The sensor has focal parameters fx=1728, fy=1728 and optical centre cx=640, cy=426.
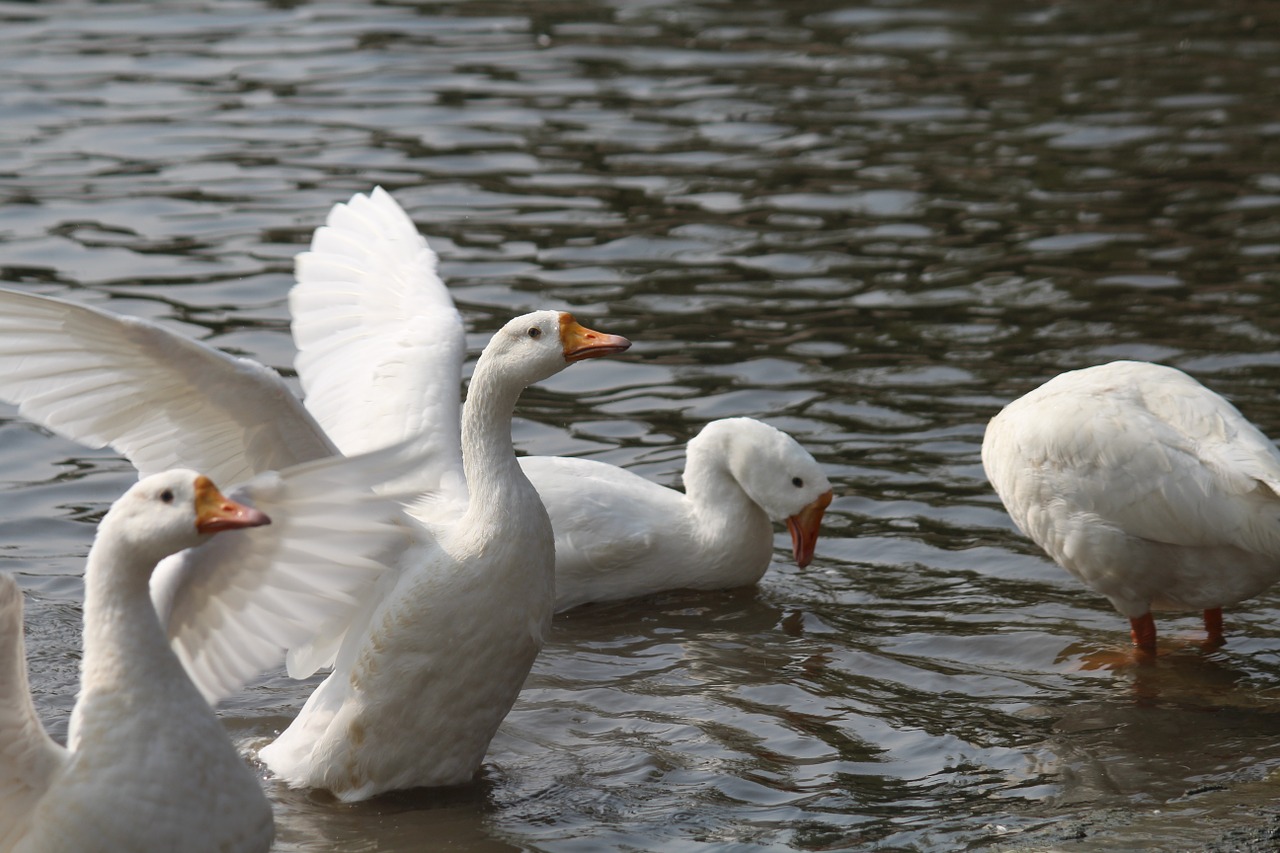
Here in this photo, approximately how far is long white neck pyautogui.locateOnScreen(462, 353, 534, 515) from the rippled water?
1030 millimetres

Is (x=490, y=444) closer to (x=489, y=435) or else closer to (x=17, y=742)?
(x=489, y=435)

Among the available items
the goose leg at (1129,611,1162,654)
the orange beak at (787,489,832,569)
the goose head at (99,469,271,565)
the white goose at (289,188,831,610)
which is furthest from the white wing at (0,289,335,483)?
the goose leg at (1129,611,1162,654)

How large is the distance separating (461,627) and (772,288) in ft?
19.0

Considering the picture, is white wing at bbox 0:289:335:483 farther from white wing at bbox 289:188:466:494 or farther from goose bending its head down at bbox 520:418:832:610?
goose bending its head down at bbox 520:418:832:610

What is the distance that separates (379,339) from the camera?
7273mm

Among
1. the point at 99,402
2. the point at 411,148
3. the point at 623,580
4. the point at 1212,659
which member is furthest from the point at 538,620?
the point at 411,148

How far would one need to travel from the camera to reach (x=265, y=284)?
35.8 feet

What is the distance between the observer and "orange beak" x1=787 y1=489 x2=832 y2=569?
25.4 ft

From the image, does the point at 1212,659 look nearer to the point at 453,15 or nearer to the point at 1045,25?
the point at 1045,25

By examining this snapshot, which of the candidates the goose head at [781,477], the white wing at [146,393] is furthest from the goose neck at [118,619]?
the goose head at [781,477]

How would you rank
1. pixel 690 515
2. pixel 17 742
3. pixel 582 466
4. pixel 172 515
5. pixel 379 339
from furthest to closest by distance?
pixel 690 515
pixel 582 466
pixel 379 339
pixel 17 742
pixel 172 515

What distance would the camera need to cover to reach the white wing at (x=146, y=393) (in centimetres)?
516

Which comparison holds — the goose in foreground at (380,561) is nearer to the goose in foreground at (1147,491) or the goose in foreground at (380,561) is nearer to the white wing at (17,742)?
the white wing at (17,742)

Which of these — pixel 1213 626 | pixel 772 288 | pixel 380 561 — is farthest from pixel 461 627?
pixel 772 288
